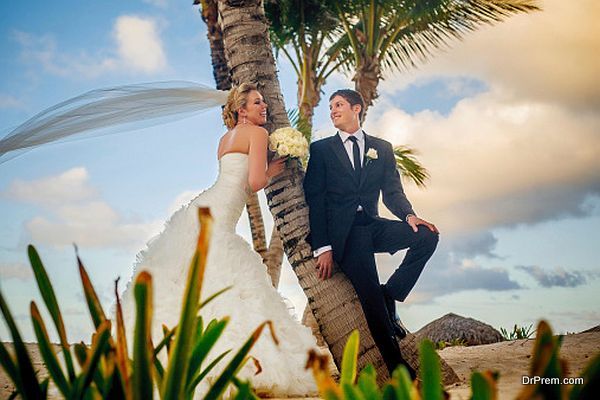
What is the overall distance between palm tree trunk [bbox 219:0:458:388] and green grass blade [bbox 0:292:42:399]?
4.86 metres

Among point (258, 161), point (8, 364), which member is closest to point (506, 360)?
point (258, 161)

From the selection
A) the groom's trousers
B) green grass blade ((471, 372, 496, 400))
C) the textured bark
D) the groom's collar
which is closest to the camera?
green grass blade ((471, 372, 496, 400))

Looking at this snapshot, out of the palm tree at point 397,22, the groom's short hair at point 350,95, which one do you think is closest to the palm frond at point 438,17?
the palm tree at point 397,22

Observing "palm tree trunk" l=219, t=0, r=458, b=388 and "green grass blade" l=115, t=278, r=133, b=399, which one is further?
"palm tree trunk" l=219, t=0, r=458, b=388

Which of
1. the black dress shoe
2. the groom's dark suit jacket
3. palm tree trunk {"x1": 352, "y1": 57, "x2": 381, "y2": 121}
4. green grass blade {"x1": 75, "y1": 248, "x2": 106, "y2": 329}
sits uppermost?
palm tree trunk {"x1": 352, "y1": 57, "x2": 381, "y2": 121}

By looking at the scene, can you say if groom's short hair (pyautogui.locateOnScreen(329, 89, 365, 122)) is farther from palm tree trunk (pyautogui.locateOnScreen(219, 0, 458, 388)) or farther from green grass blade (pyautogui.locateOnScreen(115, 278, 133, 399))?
green grass blade (pyautogui.locateOnScreen(115, 278, 133, 399))

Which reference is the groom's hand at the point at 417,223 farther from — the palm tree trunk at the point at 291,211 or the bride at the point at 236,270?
the bride at the point at 236,270

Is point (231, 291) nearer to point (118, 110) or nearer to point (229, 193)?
point (229, 193)

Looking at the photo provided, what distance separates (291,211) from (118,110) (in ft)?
7.20

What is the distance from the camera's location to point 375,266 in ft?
19.3

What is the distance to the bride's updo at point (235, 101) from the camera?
598 centimetres

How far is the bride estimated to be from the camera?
16.5 feet

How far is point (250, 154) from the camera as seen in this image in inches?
232

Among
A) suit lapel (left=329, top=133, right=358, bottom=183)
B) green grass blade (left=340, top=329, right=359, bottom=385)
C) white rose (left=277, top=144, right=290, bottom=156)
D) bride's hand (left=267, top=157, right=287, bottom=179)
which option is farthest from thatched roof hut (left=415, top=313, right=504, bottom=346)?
green grass blade (left=340, top=329, right=359, bottom=385)
